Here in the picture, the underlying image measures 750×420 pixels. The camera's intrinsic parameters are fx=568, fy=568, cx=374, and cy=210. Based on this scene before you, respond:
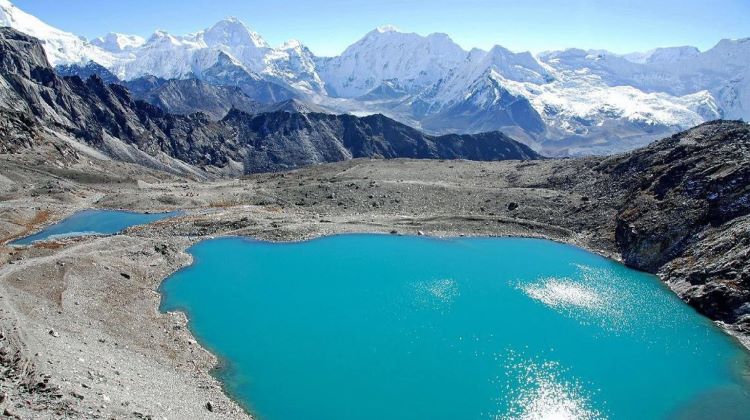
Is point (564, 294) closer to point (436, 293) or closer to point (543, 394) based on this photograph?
point (436, 293)

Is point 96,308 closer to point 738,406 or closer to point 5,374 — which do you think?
point 5,374

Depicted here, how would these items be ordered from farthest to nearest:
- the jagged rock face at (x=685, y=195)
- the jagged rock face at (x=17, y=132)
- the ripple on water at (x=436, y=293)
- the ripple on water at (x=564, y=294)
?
the jagged rock face at (x=17, y=132), the jagged rock face at (x=685, y=195), the ripple on water at (x=564, y=294), the ripple on water at (x=436, y=293)

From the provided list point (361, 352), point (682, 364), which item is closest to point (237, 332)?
point (361, 352)

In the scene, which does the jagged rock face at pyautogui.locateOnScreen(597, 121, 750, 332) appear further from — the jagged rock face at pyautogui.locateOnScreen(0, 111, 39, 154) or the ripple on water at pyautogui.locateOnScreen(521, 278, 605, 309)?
the jagged rock face at pyautogui.locateOnScreen(0, 111, 39, 154)

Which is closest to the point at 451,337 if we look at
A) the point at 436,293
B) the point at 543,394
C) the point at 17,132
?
the point at 543,394

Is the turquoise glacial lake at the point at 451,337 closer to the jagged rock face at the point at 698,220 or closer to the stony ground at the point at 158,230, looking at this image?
the jagged rock face at the point at 698,220

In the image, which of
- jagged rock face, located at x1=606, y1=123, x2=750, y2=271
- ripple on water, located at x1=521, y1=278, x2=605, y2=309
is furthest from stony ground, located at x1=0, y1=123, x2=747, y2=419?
ripple on water, located at x1=521, y1=278, x2=605, y2=309

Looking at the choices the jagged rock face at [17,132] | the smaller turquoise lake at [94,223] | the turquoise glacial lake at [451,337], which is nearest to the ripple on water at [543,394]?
the turquoise glacial lake at [451,337]

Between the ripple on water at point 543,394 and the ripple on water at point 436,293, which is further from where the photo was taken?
the ripple on water at point 436,293

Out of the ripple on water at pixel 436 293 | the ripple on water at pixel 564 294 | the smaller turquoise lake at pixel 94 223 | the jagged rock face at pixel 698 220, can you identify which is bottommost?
the ripple on water at pixel 564 294
